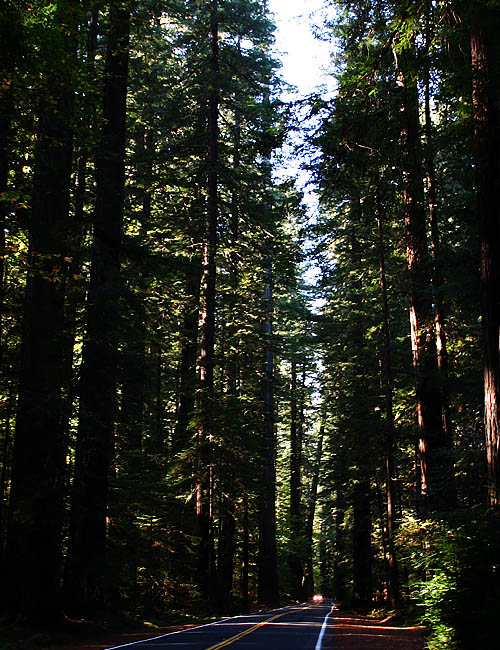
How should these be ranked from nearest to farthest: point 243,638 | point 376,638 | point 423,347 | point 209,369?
point 243,638
point 376,638
point 423,347
point 209,369

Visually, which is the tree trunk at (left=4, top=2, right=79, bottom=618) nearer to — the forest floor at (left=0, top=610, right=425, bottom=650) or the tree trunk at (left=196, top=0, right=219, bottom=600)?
the forest floor at (left=0, top=610, right=425, bottom=650)

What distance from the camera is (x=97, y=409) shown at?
1363 cm

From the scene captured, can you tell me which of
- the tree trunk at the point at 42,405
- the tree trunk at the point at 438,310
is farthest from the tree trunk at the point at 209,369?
the tree trunk at the point at 438,310

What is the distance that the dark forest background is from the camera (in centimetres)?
903

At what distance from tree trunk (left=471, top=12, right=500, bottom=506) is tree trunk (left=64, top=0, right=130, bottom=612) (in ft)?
23.5

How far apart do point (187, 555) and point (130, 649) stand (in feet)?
33.2

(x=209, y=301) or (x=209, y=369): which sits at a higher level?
(x=209, y=301)

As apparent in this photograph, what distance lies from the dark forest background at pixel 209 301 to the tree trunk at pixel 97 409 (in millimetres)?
54

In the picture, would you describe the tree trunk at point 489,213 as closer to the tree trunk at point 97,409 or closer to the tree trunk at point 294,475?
Answer: the tree trunk at point 97,409

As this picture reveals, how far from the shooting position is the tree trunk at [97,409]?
12688 millimetres

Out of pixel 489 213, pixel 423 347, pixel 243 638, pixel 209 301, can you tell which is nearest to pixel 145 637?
pixel 243 638

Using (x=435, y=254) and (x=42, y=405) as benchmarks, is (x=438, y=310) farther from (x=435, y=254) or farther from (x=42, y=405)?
(x=42, y=405)

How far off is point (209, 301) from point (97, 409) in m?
9.11

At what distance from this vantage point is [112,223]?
47.1 ft
